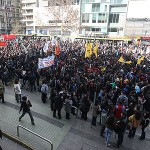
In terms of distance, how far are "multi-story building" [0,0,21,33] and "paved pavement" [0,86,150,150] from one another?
249 feet

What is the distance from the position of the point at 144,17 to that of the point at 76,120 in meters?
47.5

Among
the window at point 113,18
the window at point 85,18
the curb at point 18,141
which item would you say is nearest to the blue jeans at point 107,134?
the curb at point 18,141

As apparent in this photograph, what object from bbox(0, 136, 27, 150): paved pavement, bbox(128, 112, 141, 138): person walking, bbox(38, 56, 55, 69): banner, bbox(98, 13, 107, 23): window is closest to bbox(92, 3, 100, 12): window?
bbox(98, 13, 107, 23): window

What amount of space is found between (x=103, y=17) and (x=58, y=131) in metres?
55.9

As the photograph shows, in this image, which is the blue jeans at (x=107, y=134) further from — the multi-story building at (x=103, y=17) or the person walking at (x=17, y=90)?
the multi-story building at (x=103, y=17)

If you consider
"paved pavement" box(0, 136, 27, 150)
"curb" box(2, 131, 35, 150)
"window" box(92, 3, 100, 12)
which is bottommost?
"paved pavement" box(0, 136, 27, 150)

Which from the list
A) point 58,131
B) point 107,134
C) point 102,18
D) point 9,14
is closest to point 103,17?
point 102,18

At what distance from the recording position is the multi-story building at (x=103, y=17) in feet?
186

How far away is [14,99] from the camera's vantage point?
12141 mm

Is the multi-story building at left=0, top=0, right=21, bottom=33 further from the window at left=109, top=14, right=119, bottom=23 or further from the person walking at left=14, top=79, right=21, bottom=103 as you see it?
the person walking at left=14, top=79, right=21, bottom=103

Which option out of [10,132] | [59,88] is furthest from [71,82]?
[10,132]

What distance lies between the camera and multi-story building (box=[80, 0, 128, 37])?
186 feet

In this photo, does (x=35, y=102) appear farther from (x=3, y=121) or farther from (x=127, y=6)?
(x=127, y=6)

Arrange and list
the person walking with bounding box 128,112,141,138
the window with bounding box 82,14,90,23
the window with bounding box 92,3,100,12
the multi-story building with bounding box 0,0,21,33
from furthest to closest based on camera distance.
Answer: the multi-story building with bounding box 0,0,21,33 < the window with bounding box 82,14,90,23 < the window with bounding box 92,3,100,12 < the person walking with bounding box 128,112,141,138
